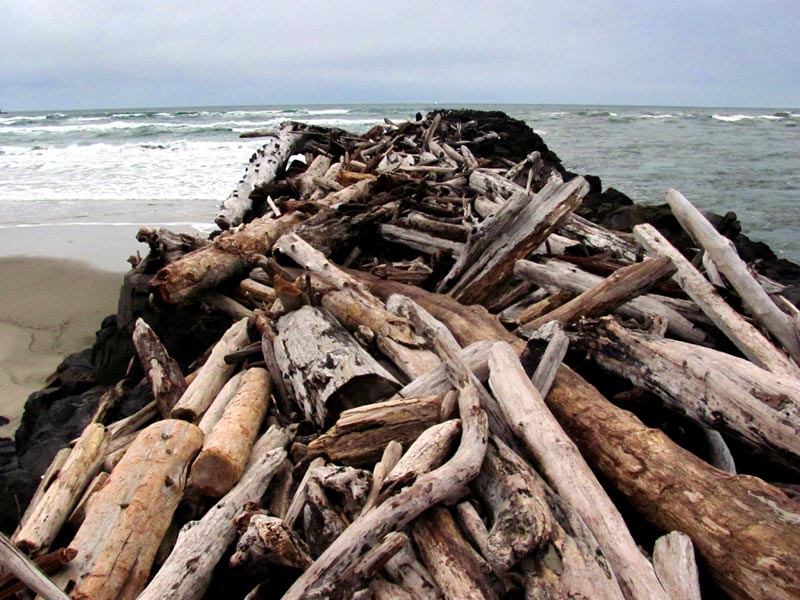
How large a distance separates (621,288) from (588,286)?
1.39 ft

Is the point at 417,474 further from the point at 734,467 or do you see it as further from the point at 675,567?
the point at 734,467

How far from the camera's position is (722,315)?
3.71 metres

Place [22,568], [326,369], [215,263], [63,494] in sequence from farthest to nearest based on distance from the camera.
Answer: [215,263] → [326,369] → [63,494] → [22,568]

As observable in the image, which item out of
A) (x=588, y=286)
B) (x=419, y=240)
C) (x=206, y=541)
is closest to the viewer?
(x=206, y=541)

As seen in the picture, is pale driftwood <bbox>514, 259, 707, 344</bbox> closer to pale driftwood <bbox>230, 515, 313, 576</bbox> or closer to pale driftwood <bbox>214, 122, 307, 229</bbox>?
pale driftwood <bbox>230, 515, 313, 576</bbox>

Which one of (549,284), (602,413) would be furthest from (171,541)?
(549,284)

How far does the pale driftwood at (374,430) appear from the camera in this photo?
2684mm

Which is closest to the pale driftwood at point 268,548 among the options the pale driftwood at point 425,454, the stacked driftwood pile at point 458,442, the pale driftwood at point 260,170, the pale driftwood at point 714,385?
the stacked driftwood pile at point 458,442

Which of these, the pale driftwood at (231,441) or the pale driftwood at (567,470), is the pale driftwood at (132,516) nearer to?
the pale driftwood at (231,441)

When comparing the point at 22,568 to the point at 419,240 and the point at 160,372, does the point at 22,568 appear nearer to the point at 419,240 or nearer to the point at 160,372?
the point at 160,372

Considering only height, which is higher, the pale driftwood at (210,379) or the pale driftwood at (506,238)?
the pale driftwood at (506,238)

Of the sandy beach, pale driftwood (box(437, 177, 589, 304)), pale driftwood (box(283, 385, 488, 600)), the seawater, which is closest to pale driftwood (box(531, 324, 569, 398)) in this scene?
pale driftwood (box(283, 385, 488, 600))

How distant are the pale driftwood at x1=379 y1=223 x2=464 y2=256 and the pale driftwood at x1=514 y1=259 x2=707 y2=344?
2.74ft

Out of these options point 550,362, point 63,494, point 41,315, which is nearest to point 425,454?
point 550,362
